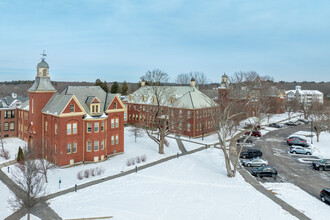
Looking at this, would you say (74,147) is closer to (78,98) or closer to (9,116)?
(78,98)

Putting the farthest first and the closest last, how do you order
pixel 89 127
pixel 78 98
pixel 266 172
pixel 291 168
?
pixel 78 98 < pixel 89 127 < pixel 291 168 < pixel 266 172

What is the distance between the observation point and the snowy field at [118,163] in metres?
27.0

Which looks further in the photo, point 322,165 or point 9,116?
point 9,116

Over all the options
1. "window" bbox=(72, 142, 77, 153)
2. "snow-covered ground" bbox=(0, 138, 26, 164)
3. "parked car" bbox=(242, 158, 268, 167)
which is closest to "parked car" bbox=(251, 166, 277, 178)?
"parked car" bbox=(242, 158, 268, 167)

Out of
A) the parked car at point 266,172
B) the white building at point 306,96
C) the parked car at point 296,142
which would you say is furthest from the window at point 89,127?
the white building at point 306,96

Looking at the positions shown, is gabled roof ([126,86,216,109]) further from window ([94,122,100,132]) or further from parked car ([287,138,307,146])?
window ([94,122,100,132])

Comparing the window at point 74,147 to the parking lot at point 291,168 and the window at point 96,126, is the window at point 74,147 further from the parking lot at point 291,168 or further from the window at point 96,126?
the parking lot at point 291,168

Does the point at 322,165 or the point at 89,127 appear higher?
the point at 89,127

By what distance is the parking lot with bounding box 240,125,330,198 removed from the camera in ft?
89.3

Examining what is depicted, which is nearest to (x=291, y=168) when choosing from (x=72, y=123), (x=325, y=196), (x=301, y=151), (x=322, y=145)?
(x=301, y=151)

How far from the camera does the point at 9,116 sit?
157ft

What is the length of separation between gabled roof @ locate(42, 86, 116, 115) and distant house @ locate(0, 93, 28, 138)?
18374 mm

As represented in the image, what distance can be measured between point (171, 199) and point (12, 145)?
33.5 metres

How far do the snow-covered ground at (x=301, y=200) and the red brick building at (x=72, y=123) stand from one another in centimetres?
2278
